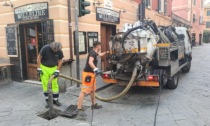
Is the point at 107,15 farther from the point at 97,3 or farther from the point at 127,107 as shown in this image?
the point at 127,107

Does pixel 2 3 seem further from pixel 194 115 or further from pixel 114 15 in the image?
pixel 194 115

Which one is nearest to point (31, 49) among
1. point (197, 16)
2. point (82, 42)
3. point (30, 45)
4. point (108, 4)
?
point (30, 45)

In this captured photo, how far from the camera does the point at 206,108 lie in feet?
16.8

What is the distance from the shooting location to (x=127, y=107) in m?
5.32

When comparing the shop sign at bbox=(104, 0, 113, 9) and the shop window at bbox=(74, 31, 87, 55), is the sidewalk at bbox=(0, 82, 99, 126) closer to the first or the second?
the shop window at bbox=(74, 31, 87, 55)

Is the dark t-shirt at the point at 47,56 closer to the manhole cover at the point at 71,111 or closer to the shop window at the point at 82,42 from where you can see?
the manhole cover at the point at 71,111

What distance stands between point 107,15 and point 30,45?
3331mm

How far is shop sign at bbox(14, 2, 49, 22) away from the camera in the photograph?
257 inches

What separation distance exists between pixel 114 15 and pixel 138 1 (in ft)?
10.8

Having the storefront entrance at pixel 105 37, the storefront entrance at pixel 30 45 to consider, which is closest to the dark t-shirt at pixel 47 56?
the storefront entrance at pixel 30 45

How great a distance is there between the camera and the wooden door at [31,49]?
7410mm

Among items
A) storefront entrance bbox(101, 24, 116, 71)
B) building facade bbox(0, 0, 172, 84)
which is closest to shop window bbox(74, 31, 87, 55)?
building facade bbox(0, 0, 172, 84)

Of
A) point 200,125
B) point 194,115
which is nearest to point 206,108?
point 194,115

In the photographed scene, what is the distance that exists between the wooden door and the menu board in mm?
375
